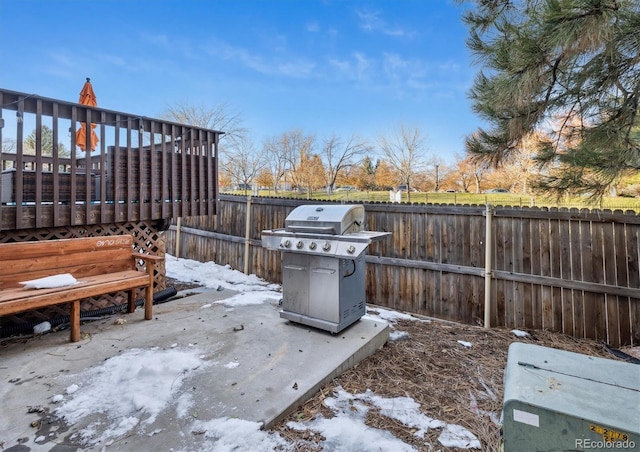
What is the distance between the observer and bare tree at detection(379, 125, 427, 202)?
2375 centimetres

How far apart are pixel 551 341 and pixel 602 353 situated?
0.45 m

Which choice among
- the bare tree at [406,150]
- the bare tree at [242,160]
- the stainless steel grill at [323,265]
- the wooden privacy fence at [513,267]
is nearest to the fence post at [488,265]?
the wooden privacy fence at [513,267]

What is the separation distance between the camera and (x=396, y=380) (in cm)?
254

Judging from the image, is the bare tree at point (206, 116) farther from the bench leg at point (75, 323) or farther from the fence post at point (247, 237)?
the bench leg at point (75, 323)

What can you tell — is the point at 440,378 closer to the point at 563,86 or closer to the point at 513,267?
the point at 513,267

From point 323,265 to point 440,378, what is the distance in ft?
4.66

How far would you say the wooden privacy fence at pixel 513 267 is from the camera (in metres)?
3.50

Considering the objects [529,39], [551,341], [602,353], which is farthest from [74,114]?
[602,353]

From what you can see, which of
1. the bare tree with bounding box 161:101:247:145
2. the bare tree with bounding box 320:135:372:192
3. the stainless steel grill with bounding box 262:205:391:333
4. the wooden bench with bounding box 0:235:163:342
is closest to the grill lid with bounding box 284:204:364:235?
the stainless steel grill with bounding box 262:205:391:333

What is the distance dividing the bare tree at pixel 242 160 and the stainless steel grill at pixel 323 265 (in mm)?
19716

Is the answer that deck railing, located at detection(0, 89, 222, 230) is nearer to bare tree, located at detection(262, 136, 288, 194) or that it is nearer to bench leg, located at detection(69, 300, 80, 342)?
bench leg, located at detection(69, 300, 80, 342)

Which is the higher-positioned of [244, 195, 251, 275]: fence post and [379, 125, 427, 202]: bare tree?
[379, 125, 427, 202]: bare tree

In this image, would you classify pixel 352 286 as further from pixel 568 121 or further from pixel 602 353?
pixel 568 121

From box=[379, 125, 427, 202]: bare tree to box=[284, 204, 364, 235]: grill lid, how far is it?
21.9m
